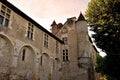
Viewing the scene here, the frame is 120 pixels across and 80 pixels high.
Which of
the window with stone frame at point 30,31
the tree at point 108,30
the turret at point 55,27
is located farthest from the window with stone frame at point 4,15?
the turret at point 55,27

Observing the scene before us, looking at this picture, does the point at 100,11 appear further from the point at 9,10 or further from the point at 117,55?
the point at 9,10

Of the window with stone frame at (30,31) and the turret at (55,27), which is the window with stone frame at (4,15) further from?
the turret at (55,27)

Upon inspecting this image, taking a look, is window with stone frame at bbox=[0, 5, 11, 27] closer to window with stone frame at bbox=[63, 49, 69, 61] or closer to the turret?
window with stone frame at bbox=[63, 49, 69, 61]

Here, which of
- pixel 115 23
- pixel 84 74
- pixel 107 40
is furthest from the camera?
pixel 84 74

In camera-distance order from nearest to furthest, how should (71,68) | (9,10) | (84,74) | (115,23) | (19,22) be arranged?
(115,23) → (9,10) → (19,22) → (84,74) → (71,68)

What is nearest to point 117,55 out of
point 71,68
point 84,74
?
point 84,74

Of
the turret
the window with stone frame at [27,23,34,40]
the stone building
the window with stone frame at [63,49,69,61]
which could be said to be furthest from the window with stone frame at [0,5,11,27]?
the turret

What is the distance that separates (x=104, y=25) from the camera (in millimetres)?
11984

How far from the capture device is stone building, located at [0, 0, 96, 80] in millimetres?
12016

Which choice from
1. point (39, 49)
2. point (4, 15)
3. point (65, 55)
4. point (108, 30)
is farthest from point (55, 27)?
point (108, 30)

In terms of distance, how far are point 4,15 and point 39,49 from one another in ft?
19.5

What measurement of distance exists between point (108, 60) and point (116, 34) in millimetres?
2644

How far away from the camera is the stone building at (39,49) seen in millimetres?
12016

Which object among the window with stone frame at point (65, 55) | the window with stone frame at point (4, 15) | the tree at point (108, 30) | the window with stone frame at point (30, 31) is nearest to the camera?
the tree at point (108, 30)
